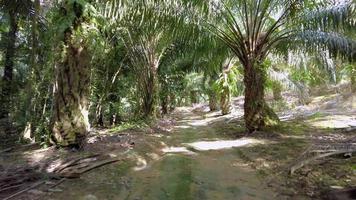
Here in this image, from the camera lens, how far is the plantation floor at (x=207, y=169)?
4.21 meters

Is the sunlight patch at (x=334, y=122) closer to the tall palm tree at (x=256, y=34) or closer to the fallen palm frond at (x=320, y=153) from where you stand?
the tall palm tree at (x=256, y=34)

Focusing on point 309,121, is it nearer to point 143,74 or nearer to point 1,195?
point 143,74

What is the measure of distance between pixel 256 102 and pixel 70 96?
4855 millimetres

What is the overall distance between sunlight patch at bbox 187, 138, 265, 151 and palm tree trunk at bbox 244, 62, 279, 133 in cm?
90

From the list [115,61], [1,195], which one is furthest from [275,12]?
[1,195]

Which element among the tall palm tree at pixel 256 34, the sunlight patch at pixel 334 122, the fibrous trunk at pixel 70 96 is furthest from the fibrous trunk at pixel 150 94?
the fibrous trunk at pixel 70 96

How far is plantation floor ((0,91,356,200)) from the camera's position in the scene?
421 cm

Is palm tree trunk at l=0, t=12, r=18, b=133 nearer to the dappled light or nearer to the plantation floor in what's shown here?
the dappled light

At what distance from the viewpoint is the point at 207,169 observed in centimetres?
552

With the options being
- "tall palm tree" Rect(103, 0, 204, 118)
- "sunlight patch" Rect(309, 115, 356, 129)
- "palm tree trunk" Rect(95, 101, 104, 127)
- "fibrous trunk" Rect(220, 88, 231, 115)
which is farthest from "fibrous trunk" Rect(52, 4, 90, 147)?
"fibrous trunk" Rect(220, 88, 231, 115)

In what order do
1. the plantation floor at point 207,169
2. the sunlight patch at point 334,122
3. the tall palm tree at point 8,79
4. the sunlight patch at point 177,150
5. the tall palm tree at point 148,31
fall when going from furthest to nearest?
the tall palm tree at point 8,79
the sunlight patch at point 334,122
the tall palm tree at point 148,31
the sunlight patch at point 177,150
the plantation floor at point 207,169

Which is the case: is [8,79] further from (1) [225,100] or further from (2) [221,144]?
(1) [225,100]

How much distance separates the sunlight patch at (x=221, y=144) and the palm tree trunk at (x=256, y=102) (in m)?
0.90

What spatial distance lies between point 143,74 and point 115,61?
119 cm
